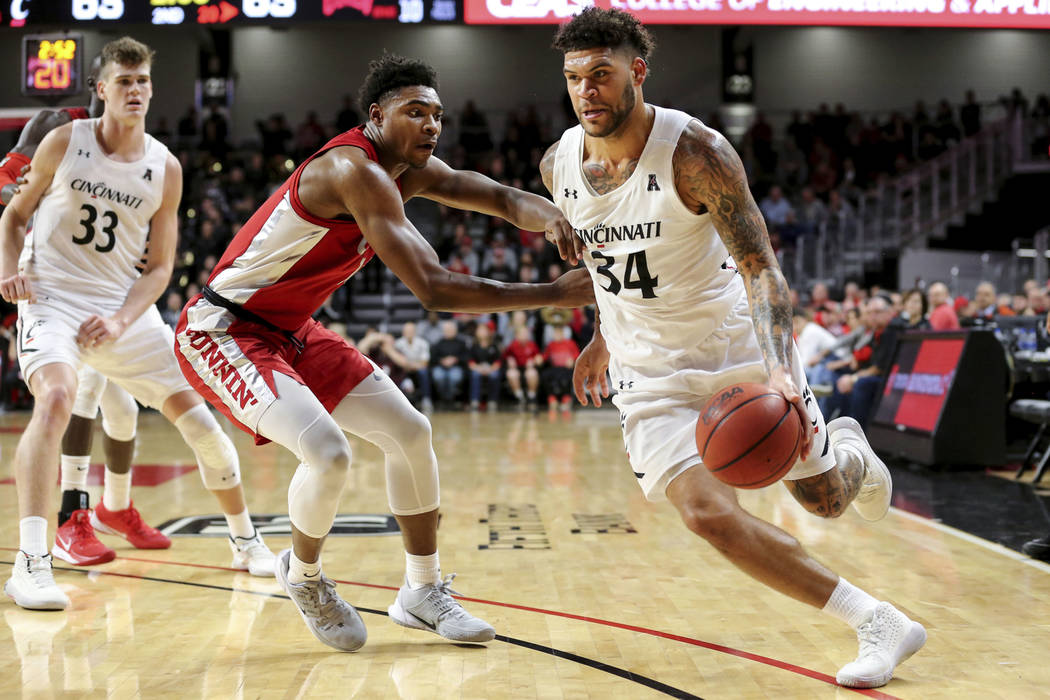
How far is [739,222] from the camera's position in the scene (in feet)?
9.97

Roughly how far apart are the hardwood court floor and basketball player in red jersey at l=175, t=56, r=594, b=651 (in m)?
0.30

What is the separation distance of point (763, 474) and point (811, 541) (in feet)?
8.96

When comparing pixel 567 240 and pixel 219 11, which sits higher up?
pixel 219 11

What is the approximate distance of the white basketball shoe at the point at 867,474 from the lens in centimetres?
360

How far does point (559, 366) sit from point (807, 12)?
5786 mm

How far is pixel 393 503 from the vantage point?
3750 mm

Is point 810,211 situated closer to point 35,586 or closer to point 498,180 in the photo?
point 498,180

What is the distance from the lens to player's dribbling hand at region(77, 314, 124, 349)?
175 inches

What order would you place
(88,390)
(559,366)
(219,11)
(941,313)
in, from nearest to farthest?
(88,390)
(941,313)
(219,11)
(559,366)

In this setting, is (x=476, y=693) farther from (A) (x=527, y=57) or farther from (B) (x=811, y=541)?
(A) (x=527, y=57)

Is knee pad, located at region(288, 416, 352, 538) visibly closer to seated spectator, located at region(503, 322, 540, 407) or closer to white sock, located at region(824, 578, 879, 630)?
white sock, located at region(824, 578, 879, 630)

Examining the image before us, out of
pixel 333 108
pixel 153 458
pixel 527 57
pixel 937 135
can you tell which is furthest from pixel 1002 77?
pixel 153 458

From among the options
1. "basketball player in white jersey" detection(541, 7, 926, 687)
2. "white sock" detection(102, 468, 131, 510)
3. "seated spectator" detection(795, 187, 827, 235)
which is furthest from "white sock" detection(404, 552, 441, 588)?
"seated spectator" detection(795, 187, 827, 235)

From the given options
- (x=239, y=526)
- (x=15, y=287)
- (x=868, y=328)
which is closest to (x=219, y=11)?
(x=868, y=328)
